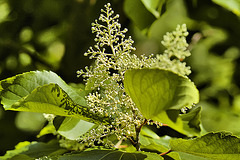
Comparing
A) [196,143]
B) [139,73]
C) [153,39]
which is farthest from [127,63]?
[153,39]

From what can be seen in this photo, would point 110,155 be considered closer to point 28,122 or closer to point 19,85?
point 19,85

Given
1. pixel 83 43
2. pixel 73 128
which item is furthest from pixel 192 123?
pixel 83 43

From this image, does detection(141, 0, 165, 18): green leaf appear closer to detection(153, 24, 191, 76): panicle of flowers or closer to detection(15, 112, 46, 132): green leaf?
detection(153, 24, 191, 76): panicle of flowers

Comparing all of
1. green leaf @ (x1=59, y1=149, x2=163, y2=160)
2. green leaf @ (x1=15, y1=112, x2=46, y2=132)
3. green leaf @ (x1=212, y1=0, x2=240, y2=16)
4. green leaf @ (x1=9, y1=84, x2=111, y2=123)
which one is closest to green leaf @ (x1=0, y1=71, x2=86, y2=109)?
green leaf @ (x1=9, y1=84, x2=111, y2=123)

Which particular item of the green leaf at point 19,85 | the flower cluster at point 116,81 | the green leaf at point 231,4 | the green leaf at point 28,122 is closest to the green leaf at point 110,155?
the flower cluster at point 116,81

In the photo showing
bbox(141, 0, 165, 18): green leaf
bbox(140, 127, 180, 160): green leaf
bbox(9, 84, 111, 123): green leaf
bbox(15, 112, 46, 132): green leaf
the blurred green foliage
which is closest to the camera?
bbox(9, 84, 111, 123): green leaf

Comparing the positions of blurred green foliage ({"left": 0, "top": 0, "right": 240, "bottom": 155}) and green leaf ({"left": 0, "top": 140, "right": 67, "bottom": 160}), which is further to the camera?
blurred green foliage ({"left": 0, "top": 0, "right": 240, "bottom": 155})

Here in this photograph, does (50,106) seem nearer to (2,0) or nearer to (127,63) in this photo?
(127,63)
